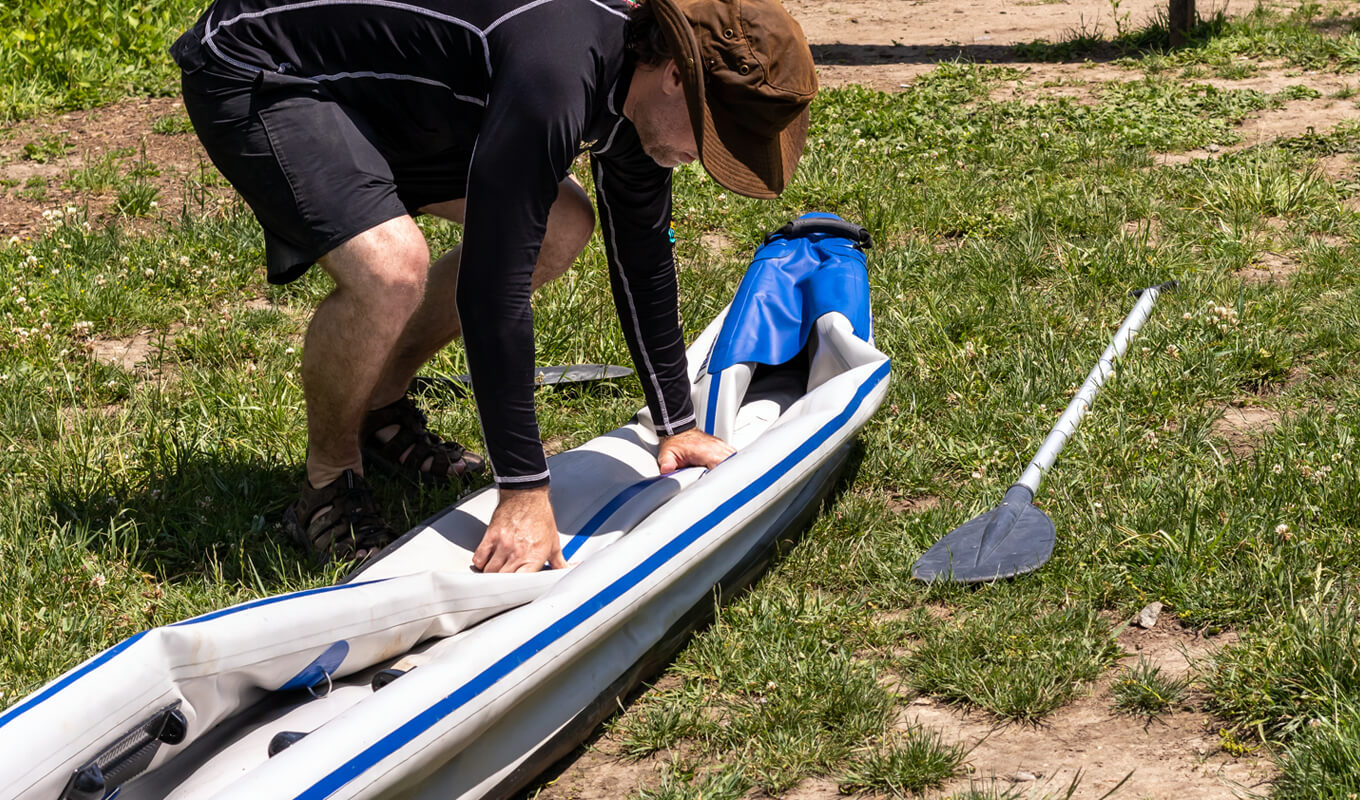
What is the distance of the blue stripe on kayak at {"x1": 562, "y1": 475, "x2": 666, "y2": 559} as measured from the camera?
305 cm

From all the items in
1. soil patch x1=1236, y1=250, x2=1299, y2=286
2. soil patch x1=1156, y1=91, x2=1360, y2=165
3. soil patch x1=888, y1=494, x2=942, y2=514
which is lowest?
soil patch x1=888, y1=494, x2=942, y2=514

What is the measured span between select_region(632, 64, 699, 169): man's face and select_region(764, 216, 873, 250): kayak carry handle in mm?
1627

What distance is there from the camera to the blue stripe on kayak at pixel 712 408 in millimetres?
3683

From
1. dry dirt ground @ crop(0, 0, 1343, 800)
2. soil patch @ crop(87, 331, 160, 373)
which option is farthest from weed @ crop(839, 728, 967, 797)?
soil patch @ crop(87, 331, 160, 373)

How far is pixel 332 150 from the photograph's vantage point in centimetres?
273

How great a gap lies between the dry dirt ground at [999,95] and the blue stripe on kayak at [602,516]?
0.56 m

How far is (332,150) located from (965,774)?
1861mm

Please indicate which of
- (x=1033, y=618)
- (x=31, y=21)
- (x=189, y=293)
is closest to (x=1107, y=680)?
(x=1033, y=618)

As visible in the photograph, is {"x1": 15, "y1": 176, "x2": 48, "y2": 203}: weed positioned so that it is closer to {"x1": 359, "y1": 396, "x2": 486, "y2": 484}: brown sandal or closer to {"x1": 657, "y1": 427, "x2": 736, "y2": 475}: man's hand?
{"x1": 359, "y1": 396, "x2": 486, "y2": 484}: brown sandal

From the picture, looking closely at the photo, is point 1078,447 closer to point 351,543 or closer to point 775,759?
point 775,759

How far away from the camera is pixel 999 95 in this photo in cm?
736

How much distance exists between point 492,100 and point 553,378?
1825 mm

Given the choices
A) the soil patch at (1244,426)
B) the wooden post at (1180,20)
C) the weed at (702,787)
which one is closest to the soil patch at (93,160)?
the weed at (702,787)

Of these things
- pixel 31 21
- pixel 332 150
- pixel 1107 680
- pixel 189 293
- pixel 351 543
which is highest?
pixel 31 21
